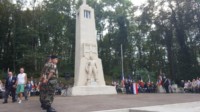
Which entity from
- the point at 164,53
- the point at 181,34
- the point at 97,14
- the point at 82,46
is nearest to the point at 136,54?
the point at 164,53

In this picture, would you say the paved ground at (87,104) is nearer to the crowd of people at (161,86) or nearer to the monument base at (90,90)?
the monument base at (90,90)

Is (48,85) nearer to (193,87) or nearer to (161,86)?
(161,86)

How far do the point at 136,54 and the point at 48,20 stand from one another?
17555 mm

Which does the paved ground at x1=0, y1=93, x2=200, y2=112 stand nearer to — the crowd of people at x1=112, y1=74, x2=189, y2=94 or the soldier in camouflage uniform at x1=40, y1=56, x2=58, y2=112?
the soldier in camouflage uniform at x1=40, y1=56, x2=58, y2=112

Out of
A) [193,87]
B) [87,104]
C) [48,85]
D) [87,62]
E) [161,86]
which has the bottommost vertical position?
[87,104]

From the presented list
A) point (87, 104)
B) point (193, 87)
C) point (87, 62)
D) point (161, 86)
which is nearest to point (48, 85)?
point (87, 104)

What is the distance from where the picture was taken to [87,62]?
19016mm

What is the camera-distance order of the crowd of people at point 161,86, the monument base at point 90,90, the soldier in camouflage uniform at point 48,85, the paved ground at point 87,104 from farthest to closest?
1. the crowd of people at point 161,86
2. the monument base at point 90,90
3. the paved ground at point 87,104
4. the soldier in camouflage uniform at point 48,85

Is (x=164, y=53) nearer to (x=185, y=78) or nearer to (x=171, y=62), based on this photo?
(x=171, y=62)

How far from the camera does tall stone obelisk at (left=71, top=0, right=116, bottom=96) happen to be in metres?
18.3

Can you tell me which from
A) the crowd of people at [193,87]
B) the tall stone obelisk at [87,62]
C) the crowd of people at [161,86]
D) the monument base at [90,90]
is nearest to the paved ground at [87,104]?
the monument base at [90,90]

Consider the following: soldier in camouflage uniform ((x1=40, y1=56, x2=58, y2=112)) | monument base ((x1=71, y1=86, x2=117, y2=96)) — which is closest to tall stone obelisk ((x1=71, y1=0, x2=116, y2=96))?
monument base ((x1=71, y1=86, x2=117, y2=96))

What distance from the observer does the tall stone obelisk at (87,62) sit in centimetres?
1831

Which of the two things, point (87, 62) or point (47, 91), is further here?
point (87, 62)
